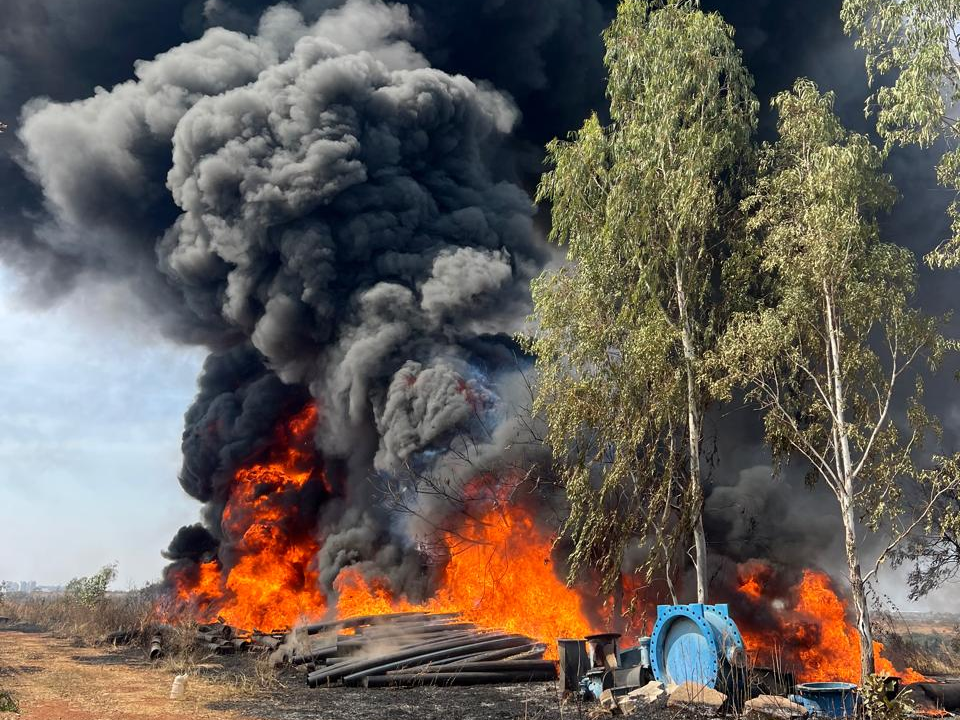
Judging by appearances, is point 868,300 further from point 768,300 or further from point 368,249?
point 368,249

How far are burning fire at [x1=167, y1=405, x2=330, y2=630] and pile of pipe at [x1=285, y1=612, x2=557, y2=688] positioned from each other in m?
10.8

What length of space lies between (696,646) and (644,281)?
8566mm

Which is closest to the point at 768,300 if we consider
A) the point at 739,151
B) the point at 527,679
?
the point at 739,151

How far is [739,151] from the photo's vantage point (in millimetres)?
18250

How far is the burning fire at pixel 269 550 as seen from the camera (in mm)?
30766

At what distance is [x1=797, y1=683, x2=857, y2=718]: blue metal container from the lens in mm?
10812

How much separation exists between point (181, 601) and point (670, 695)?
1093 inches

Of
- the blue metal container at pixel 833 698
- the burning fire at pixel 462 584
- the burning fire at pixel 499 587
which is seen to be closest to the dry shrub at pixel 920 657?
the burning fire at pixel 462 584

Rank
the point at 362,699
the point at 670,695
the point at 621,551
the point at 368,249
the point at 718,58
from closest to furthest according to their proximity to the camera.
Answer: the point at 670,695, the point at 362,699, the point at 621,551, the point at 718,58, the point at 368,249

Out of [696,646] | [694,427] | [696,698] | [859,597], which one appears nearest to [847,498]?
[859,597]

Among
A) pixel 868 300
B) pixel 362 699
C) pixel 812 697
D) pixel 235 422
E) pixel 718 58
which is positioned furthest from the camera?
pixel 235 422

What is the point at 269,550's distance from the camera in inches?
1262

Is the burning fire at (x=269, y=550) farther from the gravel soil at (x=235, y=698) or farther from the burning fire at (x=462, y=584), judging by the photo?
the gravel soil at (x=235, y=698)

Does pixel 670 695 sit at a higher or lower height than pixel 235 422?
lower
